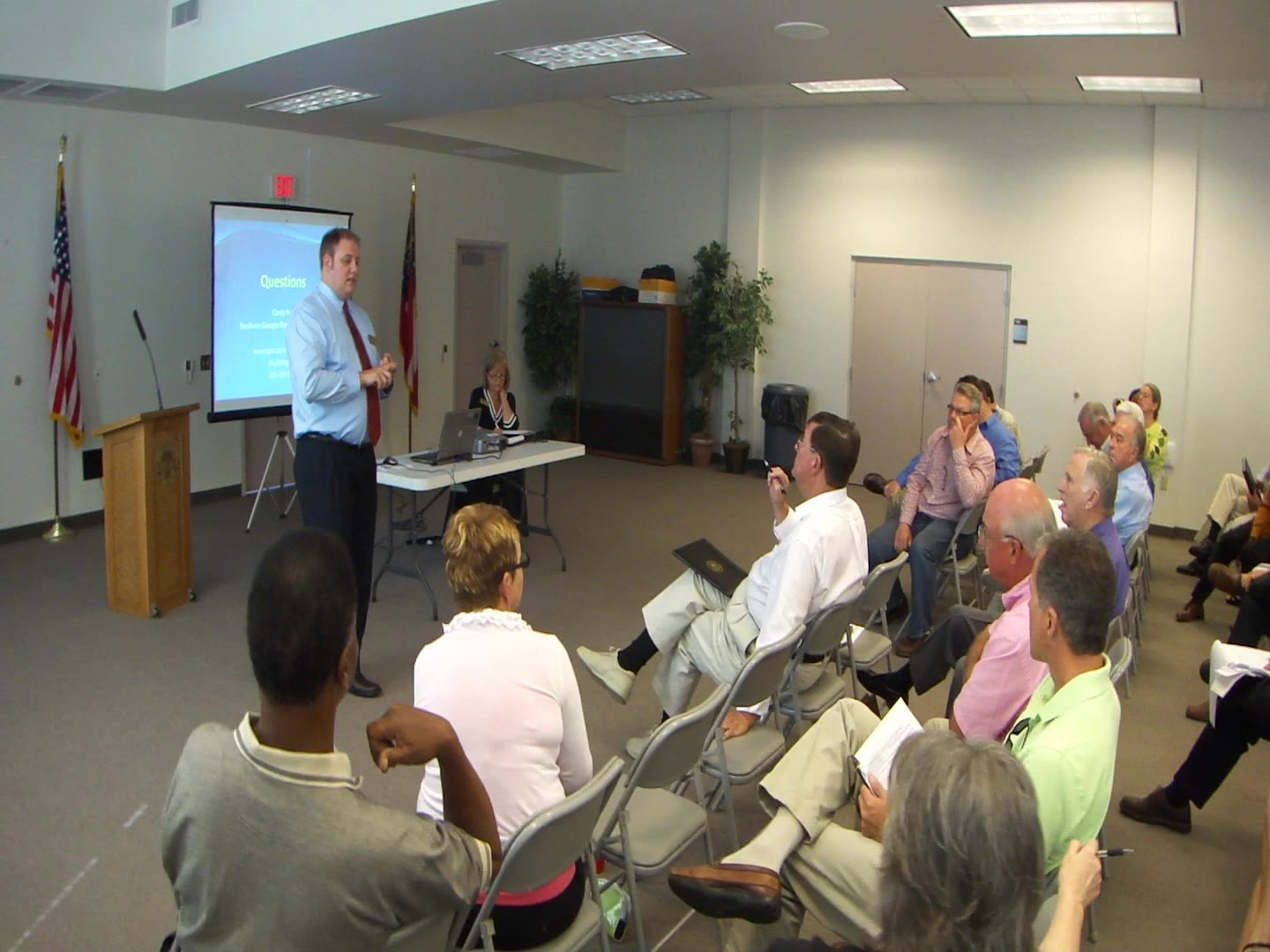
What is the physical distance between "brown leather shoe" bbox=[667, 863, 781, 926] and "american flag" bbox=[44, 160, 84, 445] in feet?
20.0

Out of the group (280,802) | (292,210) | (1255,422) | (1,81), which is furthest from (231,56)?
(1255,422)

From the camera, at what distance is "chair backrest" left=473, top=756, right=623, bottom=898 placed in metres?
1.89

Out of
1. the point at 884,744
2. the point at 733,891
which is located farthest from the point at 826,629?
the point at 733,891

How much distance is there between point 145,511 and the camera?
5.26 meters

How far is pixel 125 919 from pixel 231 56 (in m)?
4.76

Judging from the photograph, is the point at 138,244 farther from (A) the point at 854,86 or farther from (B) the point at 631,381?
(A) the point at 854,86

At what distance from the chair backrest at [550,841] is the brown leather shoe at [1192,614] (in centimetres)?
508

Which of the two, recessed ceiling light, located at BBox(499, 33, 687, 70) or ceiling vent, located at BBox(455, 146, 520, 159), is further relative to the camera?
ceiling vent, located at BBox(455, 146, 520, 159)

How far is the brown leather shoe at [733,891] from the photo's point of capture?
216cm

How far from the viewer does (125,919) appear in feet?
9.46

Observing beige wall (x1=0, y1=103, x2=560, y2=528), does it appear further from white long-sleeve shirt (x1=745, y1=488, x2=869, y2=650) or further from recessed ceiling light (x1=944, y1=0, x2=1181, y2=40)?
recessed ceiling light (x1=944, y1=0, x2=1181, y2=40)

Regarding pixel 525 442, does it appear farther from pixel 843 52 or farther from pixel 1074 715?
pixel 1074 715

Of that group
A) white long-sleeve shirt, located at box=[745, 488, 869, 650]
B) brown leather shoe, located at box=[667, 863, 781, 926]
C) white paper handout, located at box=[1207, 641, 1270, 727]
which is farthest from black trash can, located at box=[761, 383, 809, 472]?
brown leather shoe, located at box=[667, 863, 781, 926]

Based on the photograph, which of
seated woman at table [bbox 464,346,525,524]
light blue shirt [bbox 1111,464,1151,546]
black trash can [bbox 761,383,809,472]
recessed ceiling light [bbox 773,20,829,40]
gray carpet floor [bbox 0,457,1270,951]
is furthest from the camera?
black trash can [bbox 761,383,809,472]
